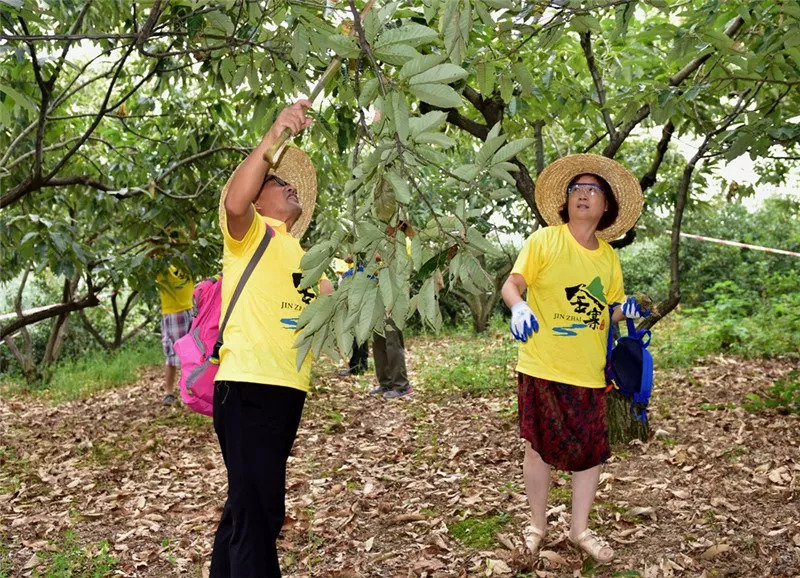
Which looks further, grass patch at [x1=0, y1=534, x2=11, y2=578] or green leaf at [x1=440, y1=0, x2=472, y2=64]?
grass patch at [x1=0, y1=534, x2=11, y2=578]

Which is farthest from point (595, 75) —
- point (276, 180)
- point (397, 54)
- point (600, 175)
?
point (397, 54)

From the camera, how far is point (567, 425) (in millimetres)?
3123

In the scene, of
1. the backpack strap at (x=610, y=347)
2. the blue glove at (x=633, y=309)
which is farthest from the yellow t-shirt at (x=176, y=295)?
the blue glove at (x=633, y=309)

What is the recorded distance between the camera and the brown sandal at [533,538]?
3.23m

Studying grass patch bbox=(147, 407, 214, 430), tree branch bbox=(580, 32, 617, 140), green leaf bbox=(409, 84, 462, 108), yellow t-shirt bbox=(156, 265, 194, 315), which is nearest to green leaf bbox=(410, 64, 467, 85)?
green leaf bbox=(409, 84, 462, 108)

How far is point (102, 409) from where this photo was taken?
7.19 metres

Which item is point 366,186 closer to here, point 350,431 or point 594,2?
point 594,2

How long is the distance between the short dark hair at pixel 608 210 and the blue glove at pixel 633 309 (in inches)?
17.4

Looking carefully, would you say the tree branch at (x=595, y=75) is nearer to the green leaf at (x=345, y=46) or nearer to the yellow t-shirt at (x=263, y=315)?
the yellow t-shirt at (x=263, y=315)

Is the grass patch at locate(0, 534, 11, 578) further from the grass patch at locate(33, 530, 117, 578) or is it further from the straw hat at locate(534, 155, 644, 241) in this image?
the straw hat at locate(534, 155, 644, 241)

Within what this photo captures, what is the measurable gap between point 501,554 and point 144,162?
3887 millimetres

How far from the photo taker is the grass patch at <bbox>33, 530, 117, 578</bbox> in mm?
3318

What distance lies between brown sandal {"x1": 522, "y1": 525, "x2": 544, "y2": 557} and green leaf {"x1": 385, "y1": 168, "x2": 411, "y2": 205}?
224 centimetres

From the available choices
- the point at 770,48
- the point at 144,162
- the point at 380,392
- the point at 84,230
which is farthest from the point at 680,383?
the point at 84,230
